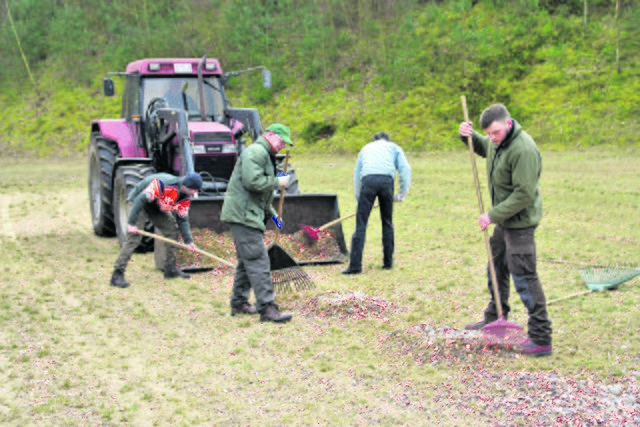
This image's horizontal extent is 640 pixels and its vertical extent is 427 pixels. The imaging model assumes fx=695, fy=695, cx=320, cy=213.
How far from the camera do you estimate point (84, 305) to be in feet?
23.5

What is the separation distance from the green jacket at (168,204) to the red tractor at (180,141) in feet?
2.20

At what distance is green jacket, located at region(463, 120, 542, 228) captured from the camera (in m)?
5.15

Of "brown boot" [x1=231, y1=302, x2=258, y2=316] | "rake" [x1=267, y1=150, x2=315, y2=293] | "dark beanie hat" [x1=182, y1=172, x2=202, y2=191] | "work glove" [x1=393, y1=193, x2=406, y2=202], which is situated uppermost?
Result: "dark beanie hat" [x1=182, y1=172, x2=202, y2=191]

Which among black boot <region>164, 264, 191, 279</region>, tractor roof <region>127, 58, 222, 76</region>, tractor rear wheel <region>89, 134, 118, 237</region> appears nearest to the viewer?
black boot <region>164, 264, 191, 279</region>

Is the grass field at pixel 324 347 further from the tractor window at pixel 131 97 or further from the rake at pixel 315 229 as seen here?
the tractor window at pixel 131 97

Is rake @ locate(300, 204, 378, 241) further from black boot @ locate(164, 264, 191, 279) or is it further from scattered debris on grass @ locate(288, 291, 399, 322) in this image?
scattered debris on grass @ locate(288, 291, 399, 322)

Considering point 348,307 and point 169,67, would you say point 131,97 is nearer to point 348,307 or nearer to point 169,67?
point 169,67

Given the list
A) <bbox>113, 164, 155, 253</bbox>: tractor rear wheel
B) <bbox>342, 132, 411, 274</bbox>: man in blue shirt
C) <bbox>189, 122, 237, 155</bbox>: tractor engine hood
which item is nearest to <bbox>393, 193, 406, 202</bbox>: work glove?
<bbox>342, 132, 411, 274</bbox>: man in blue shirt

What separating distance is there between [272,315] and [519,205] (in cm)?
252

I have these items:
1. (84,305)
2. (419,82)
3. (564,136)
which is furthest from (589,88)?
(84,305)

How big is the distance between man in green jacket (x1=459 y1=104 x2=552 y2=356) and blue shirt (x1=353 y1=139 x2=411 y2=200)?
2.90 meters

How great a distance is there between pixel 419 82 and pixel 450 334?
2343cm

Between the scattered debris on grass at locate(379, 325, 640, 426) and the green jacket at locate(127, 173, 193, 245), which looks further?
the green jacket at locate(127, 173, 193, 245)

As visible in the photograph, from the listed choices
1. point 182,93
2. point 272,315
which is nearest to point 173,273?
point 272,315
